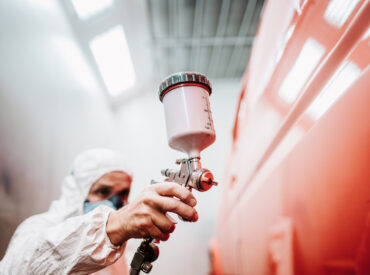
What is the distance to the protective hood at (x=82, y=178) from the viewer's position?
129 cm

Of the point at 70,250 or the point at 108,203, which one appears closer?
the point at 70,250

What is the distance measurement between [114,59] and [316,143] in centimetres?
364

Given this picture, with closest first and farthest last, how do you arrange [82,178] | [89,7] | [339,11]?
[339,11]
[82,178]
[89,7]

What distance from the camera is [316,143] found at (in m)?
0.60

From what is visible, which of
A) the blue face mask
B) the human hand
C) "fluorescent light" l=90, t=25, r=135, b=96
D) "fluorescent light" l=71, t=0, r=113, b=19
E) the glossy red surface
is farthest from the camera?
"fluorescent light" l=90, t=25, r=135, b=96

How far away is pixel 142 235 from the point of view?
61 centimetres

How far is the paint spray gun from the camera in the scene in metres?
0.61

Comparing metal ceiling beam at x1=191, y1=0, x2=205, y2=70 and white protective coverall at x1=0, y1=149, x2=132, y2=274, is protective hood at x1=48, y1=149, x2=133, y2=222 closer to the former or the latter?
white protective coverall at x1=0, y1=149, x2=132, y2=274

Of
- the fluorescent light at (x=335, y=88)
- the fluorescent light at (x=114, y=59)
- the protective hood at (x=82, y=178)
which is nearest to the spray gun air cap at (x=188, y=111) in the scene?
the fluorescent light at (x=335, y=88)

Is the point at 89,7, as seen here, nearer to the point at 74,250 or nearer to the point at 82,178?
the point at 82,178

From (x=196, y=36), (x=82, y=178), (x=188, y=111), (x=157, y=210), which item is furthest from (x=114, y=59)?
(x=157, y=210)

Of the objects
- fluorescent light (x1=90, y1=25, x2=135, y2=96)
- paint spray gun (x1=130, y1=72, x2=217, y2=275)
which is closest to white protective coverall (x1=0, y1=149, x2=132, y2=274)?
paint spray gun (x1=130, y1=72, x2=217, y2=275)

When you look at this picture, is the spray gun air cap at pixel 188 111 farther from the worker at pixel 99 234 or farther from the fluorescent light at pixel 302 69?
the fluorescent light at pixel 302 69

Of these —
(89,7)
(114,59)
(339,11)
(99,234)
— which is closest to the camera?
(339,11)
